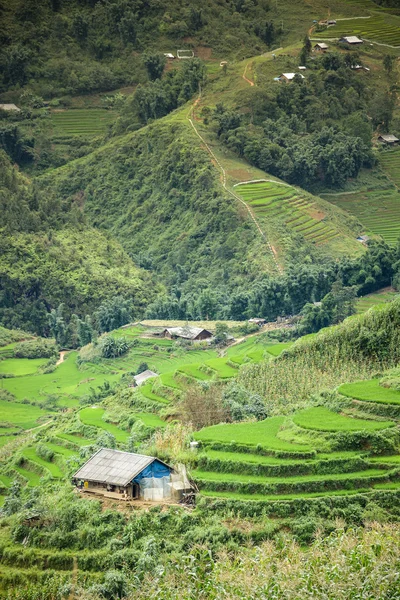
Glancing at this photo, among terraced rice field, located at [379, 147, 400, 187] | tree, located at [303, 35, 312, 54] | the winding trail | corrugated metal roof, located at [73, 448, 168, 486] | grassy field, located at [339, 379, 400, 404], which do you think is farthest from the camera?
tree, located at [303, 35, 312, 54]

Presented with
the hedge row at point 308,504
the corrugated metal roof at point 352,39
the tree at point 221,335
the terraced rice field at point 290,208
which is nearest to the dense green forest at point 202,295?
the hedge row at point 308,504

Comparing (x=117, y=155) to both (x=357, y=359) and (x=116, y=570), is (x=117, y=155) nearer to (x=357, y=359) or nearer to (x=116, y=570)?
(x=357, y=359)

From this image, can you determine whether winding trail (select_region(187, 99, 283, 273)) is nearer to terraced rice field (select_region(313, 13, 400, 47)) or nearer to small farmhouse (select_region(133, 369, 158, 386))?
small farmhouse (select_region(133, 369, 158, 386))

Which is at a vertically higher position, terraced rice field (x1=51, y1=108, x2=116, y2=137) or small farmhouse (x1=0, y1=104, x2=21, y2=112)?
small farmhouse (x1=0, y1=104, x2=21, y2=112)

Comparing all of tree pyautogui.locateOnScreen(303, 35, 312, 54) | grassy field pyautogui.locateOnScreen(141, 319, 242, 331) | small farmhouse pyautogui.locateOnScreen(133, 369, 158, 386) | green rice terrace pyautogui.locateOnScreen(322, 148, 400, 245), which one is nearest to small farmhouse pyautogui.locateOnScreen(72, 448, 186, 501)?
small farmhouse pyautogui.locateOnScreen(133, 369, 158, 386)

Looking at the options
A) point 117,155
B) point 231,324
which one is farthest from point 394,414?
point 117,155

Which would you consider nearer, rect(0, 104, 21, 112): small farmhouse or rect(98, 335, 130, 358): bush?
rect(98, 335, 130, 358): bush
